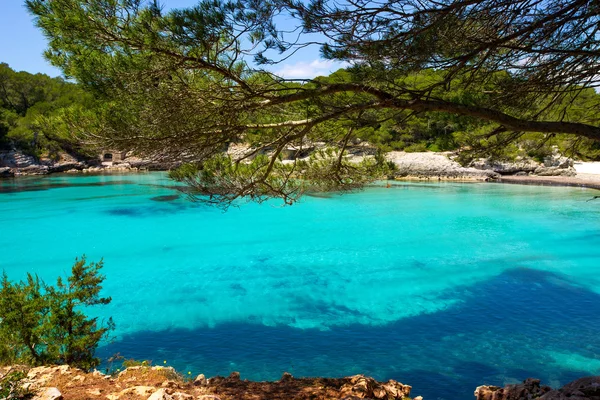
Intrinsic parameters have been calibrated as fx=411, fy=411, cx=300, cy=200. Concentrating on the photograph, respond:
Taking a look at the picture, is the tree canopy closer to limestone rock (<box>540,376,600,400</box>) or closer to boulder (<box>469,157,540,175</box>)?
limestone rock (<box>540,376,600,400</box>)

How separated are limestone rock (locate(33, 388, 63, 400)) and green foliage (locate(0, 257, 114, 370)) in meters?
1.20

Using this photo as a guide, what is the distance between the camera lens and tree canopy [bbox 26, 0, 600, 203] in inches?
121

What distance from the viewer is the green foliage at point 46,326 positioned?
367 cm

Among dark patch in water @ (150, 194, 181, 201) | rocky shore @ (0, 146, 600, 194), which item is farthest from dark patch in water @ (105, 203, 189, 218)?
rocky shore @ (0, 146, 600, 194)

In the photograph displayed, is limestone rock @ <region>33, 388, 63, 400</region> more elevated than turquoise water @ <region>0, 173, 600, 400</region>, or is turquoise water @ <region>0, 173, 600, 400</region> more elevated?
limestone rock @ <region>33, 388, 63, 400</region>

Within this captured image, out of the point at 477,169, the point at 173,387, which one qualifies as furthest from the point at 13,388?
the point at 477,169

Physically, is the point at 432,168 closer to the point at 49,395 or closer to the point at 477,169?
the point at 477,169

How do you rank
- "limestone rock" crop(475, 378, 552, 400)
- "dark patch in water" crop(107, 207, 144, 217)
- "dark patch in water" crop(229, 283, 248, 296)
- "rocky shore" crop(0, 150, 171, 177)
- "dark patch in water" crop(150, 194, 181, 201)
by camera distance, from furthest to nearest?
1. "rocky shore" crop(0, 150, 171, 177)
2. "dark patch in water" crop(150, 194, 181, 201)
3. "dark patch in water" crop(107, 207, 144, 217)
4. "dark patch in water" crop(229, 283, 248, 296)
5. "limestone rock" crop(475, 378, 552, 400)

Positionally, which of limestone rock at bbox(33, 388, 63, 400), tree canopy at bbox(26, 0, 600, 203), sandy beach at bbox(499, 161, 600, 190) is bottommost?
limestone rock at bbox(33, 388, 63, 400)

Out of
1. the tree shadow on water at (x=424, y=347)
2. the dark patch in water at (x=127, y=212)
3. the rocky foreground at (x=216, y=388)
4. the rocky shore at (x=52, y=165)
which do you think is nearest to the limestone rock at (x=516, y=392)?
the rocky foreground at (x=216, y=388)

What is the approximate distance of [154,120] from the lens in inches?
139

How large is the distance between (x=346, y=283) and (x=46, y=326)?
5664mm

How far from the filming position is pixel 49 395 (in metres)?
2.70

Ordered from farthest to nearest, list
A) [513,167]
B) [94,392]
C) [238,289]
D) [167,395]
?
[513,167]
[238,289]
[94,392]
[167,395]
